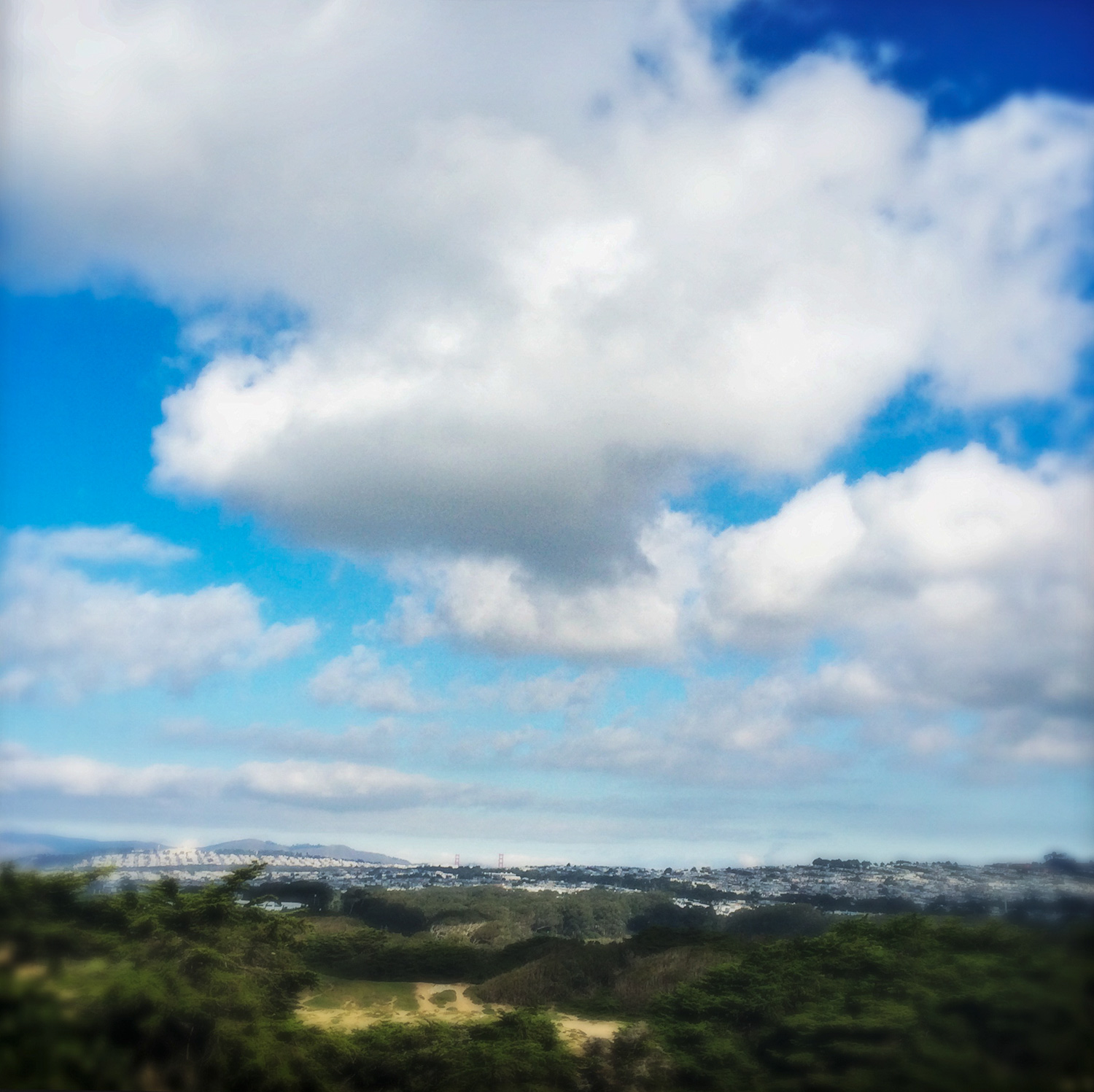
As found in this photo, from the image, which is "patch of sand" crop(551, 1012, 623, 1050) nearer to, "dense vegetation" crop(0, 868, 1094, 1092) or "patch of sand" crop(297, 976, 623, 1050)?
"patch of sand" crop(297, 976, 623, 1050)

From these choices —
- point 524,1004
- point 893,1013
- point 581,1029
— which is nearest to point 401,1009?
point 524,1004

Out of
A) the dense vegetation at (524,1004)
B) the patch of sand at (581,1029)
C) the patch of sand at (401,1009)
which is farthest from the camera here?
the patch of sand at (401,1009)

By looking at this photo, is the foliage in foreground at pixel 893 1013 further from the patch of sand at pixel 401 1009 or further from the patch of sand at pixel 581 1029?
the patch of sand at pixel 401 1009

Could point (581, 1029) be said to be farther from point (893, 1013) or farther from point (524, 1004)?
point (893, 1013)

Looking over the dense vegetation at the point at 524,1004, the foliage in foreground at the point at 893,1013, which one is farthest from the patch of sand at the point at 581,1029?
the foliage in foreground at the point at 893,1013

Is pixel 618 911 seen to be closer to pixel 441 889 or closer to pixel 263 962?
pixel 441 889

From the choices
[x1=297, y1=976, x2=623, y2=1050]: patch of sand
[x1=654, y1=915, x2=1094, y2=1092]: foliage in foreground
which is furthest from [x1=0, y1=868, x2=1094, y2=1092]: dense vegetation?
[x1=297, y1=976, x2=623, y2=1050]: patch of sand

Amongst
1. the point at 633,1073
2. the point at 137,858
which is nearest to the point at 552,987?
the point at 633,1073

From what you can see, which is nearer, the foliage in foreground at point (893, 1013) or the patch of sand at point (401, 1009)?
the foliage in foreground at point (893, 1013)
